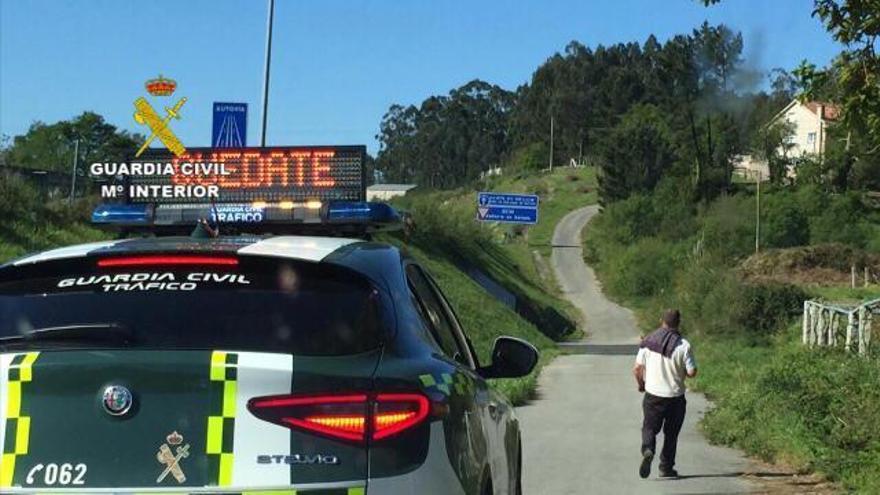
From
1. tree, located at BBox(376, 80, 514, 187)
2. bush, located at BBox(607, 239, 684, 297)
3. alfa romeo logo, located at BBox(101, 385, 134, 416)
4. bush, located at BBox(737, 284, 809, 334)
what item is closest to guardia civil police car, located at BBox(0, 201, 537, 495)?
alfa romeo logo, located at BBox(101, 385, 134, 416)

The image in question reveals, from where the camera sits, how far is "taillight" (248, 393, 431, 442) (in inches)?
121

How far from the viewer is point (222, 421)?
3064mm

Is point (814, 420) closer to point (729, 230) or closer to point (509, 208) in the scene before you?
point (509, 208)

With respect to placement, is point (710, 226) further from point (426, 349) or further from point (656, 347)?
point (426, 349)

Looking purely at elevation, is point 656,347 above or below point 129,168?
below

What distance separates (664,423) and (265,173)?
4651 mm

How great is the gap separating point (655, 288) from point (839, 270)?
36.6 ft

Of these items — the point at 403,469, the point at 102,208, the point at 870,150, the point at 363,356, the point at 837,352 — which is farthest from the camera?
the point at 837,352

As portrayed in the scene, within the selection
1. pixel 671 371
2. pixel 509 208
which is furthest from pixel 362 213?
pixel 509 208

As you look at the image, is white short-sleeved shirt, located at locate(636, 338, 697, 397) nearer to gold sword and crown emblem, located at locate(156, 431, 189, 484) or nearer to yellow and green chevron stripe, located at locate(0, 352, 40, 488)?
gold sword and crown emblem, located at locate(156, 431, 189, 484)

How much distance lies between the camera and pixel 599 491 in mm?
9742

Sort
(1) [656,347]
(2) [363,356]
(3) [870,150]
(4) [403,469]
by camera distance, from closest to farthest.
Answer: (4) [403,469], (2) [363,356], (3) [870,150], (1) [656,347]

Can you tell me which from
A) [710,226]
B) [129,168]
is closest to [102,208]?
[129,168]

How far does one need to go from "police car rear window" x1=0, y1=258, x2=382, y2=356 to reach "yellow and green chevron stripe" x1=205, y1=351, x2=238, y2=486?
181 mm
